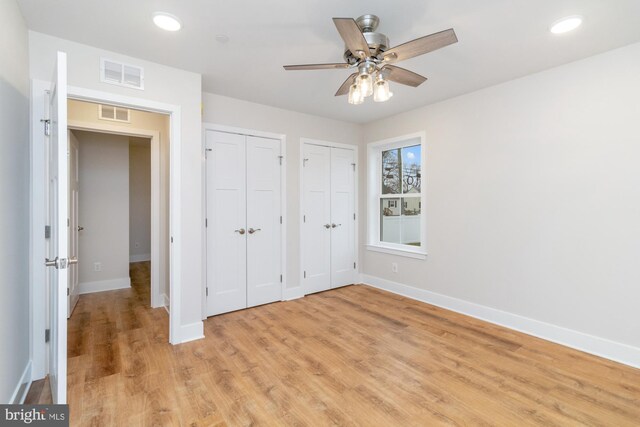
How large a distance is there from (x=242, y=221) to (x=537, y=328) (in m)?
3.29

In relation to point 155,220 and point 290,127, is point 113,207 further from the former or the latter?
point 290,127

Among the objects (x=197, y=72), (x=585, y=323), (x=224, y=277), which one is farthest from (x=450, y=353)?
(x=197, y=72)

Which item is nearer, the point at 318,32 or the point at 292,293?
the point at 318,32

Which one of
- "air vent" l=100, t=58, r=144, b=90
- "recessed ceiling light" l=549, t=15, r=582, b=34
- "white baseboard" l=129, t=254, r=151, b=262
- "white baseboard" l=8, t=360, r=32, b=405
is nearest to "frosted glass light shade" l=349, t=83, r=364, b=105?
"recessed ceiling light" l=549, t=15, r=582, b=34

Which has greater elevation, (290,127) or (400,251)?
(290,127)

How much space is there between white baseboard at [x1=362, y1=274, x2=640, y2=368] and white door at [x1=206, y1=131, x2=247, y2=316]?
2.22 m

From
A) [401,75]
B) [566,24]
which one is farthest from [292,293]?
→ [566,24]

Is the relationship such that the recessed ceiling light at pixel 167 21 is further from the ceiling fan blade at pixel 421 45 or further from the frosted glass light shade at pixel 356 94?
the ceiling fan blade at pixel 421 45

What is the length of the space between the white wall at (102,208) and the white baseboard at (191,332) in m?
2.49

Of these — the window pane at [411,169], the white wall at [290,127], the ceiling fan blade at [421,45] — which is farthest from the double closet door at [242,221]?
the ceiling fan blade at [421,45]

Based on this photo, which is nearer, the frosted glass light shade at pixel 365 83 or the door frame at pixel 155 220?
the frosted glass light shade at pixel 365 83

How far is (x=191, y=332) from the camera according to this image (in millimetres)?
2867

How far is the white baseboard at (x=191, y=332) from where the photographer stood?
9.25 ft

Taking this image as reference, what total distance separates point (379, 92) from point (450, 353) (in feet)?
7.23
